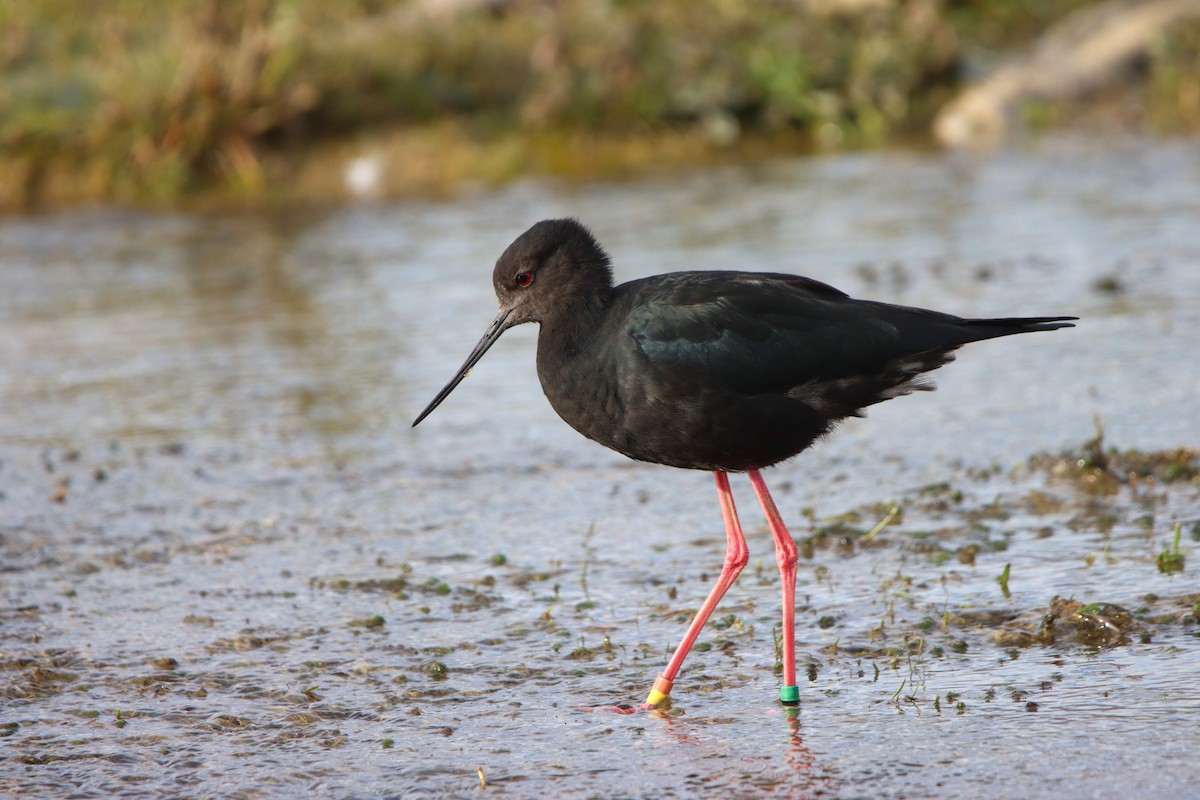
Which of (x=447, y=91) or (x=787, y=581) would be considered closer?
(x=787, y=581)

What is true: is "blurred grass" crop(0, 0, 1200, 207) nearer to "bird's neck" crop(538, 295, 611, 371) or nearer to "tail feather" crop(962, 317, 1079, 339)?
"bird's neck" crop(538, 295, 611, 371)

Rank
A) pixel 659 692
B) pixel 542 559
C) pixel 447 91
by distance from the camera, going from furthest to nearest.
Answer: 1. pixel 447 91
2. pixel 542 559
3. pixel 659 692

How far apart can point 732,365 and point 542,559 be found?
161 cm

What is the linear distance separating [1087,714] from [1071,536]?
5.48ft

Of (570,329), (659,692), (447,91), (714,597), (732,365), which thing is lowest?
(659,692)

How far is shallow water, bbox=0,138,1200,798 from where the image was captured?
4.32m

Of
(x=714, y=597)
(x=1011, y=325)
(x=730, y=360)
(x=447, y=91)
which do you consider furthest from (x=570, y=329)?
(x=447, y=91)

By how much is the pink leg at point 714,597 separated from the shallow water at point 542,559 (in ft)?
0.37

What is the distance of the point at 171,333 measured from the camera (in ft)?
35.9

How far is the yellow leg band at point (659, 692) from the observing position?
4.70m

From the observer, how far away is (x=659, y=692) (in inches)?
186

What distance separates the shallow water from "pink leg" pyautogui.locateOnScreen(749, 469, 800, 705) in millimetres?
86

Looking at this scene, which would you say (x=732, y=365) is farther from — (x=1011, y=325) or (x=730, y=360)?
(x=1011, y=325)

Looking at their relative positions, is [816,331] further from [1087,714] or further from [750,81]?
[750,81]
